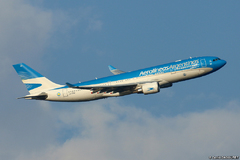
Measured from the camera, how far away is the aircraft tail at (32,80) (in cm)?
7638

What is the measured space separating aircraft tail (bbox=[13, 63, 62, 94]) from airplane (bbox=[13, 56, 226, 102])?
1.17 metres

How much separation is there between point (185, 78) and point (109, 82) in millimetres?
14261

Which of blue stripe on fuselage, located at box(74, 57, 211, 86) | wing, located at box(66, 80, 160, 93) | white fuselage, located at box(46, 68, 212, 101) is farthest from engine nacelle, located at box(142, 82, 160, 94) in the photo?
blue stripe on fuselage, located at box(74, 57, 211, 86)

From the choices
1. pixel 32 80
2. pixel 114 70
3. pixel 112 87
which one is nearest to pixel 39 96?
pixel 32 80

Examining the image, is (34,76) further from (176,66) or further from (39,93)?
(176,66)

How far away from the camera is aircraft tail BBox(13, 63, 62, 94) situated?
251ft

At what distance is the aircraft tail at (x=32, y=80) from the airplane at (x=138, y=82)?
46.0 inches

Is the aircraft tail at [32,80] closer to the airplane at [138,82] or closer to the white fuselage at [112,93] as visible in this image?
the airplane at [138,82]

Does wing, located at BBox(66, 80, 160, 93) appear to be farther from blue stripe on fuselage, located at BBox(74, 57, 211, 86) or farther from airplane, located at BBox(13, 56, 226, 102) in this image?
blue stripe on fuselage, located at BBox(74, 57, 211, 86)

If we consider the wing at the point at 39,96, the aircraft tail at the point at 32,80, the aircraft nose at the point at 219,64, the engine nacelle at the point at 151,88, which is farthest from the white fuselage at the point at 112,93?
the aircraft tail at the point at 32,80

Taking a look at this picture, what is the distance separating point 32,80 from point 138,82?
22.6m

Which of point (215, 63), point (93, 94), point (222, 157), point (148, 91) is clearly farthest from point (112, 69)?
point (222, 157)

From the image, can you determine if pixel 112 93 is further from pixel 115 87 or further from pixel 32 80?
pixel 32 80

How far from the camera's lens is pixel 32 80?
76.9m
